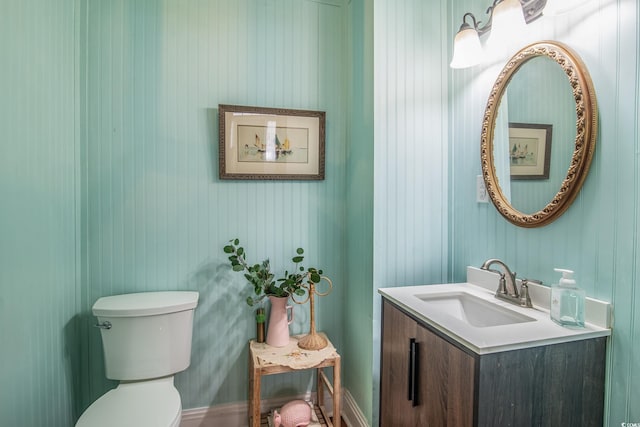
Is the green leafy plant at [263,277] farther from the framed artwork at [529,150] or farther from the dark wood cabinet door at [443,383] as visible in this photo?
the framed artwork at [529,150]

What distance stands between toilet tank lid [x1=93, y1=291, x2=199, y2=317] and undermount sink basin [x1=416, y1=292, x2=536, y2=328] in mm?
1134

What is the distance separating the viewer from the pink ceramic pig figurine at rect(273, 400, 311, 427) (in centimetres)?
167

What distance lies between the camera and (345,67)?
2020mm

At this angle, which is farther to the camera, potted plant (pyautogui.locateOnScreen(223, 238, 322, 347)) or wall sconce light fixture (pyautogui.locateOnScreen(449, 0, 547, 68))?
potted plant (pyautogui.locateOnScreen(223, 238, 322, 347))

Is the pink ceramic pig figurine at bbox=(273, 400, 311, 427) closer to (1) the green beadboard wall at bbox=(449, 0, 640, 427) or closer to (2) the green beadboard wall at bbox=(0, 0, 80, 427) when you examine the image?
(2) the green beadboard wall at bbox=(0, 0, 80, 427)

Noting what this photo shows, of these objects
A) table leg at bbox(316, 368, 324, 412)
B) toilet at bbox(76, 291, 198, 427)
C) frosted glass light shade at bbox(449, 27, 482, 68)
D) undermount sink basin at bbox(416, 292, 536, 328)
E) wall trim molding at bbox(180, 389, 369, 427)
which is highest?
frosted glass light shade at bbox(449, 27, 482, 68)

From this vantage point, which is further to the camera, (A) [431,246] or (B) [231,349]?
(B) [231,349]

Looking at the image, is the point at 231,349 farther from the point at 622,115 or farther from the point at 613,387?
the point at 622,115

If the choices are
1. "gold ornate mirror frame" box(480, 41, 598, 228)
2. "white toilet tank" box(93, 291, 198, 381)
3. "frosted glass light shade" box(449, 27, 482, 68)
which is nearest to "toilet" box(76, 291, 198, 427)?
"white toilet tank" box(93, 291, 198, 381)

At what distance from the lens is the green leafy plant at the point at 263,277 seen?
1746mm

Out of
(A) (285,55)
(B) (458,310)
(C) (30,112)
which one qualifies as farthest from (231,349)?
(A) (285,55)

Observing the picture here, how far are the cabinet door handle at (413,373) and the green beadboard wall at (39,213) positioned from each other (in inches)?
54.8

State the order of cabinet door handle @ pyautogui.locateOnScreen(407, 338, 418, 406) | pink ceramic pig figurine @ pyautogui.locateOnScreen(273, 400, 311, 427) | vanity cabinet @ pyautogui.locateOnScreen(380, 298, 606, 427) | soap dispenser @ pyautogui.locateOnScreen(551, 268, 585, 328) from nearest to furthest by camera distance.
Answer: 1. vanity cabinet @ pyautogui.locateOnScreen(380, 298, 606, 427)
2. soap dispenser @ pyautogui.locateOnScreen(551, 268, 585, 328)
3. cabinet door handle @ pyautogui.locateOnScreen(407, 338, 418, 406)
4. pink ceramic pig figurine @ pyautogui.locateOnScreen(273, 400, 311, 427)

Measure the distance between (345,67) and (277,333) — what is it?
63.8 inches
